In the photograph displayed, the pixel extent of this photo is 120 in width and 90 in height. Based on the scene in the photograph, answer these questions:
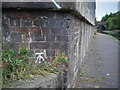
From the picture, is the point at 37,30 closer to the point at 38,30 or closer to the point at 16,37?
the point at 38,30

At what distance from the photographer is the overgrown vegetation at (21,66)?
2.35m

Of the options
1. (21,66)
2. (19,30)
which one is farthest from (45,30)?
(21,66)

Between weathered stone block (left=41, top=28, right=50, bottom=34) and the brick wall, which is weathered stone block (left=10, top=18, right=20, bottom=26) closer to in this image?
the brick wall

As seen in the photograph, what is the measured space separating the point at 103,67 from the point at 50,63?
4.21 meters

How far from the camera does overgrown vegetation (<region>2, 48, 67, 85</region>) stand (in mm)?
2354

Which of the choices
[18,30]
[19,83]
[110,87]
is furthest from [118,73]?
[19,83]

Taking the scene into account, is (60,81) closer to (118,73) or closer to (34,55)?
(34,55)

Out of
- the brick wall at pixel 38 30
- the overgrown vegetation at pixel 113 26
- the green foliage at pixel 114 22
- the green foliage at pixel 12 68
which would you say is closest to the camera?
the green foliage at pixel 12 68

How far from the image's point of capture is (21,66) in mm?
2443

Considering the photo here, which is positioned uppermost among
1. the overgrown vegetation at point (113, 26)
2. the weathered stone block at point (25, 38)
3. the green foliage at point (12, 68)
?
the overgrown vegetation at point (113, 26)

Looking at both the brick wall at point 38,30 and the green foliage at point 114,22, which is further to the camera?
the green foliage at point 114,22

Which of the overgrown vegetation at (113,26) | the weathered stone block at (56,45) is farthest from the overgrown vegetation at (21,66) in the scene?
the overgrown vegetation at (113,26)

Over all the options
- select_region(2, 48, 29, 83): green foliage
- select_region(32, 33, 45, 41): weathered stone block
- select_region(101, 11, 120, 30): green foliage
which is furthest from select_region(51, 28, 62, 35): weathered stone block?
select_region(101, 11, 120, 30): green foliage

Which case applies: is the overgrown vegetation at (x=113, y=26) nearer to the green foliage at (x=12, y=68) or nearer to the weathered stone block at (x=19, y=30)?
the weathered stone block at (x=19, y=30)
